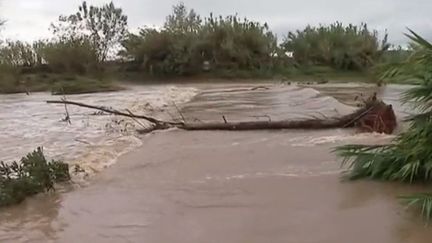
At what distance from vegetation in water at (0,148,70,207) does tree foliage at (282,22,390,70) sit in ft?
108

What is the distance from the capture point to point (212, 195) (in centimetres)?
755

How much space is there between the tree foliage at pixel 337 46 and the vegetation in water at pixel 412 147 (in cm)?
3216

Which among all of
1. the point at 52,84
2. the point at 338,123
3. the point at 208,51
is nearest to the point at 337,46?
the point at 208,51

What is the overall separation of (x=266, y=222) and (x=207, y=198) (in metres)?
1.25

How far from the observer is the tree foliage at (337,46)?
40188mm

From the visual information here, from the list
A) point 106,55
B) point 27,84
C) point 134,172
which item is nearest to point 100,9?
point 106,55

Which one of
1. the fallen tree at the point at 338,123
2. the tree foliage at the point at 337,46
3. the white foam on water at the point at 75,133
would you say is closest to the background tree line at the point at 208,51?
the tree foliage at the point at 337,46

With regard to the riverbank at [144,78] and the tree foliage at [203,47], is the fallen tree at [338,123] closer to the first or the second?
the riverbank at [144,78]

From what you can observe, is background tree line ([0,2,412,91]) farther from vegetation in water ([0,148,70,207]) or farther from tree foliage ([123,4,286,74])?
vegetation in water ([0,148,70,207])

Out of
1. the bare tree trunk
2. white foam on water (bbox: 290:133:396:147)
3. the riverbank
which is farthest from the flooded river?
the riverbank

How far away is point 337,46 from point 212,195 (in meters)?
35.2

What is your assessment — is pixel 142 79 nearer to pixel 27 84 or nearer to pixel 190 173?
pixel 27 84

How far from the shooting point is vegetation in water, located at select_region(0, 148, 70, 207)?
7.62 metres

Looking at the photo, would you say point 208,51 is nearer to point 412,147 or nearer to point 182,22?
point 182,22
